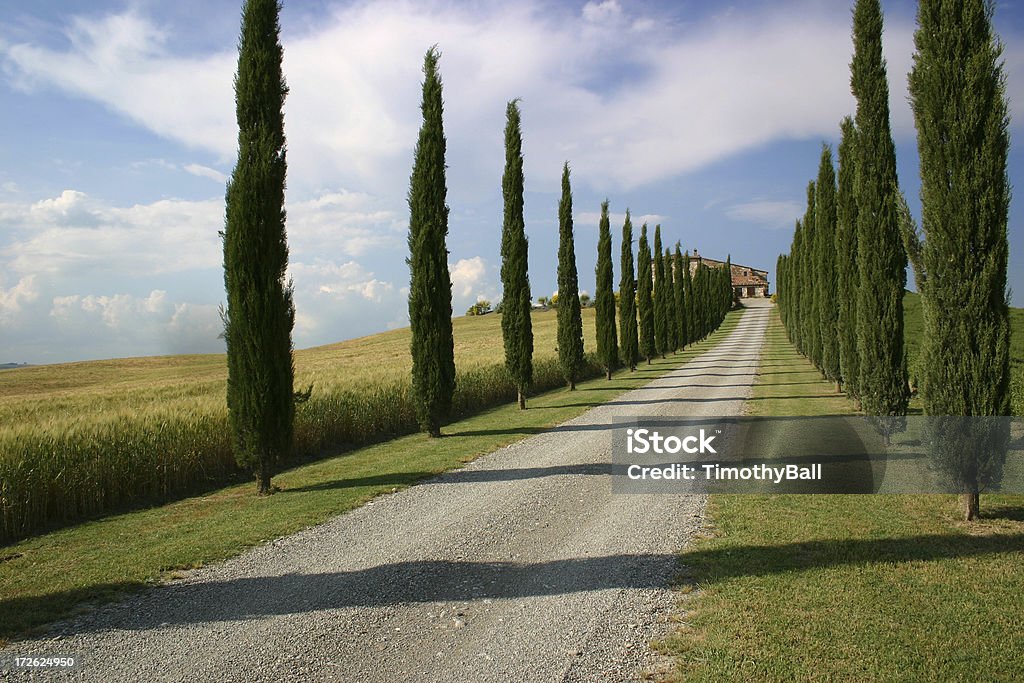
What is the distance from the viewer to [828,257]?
19.1m

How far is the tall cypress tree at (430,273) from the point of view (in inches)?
579

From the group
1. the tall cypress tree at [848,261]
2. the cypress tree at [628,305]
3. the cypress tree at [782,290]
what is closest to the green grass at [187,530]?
the tall cypress tree at [848,261]

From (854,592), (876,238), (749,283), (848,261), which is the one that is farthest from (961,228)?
(749,283)

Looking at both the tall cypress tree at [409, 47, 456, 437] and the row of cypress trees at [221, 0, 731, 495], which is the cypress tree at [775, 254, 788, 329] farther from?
the tall cypress tree at [409, 47, 456, 437]

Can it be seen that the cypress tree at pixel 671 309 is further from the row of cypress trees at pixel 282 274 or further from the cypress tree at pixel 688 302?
the row of cypress trees at pixel 282 274

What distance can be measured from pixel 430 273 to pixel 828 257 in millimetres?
12315

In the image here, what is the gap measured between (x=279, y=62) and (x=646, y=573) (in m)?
9.48

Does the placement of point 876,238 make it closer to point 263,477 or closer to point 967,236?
point 967,236

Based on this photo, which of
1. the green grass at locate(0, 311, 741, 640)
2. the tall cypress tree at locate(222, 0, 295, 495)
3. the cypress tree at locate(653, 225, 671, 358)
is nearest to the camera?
the green grass at locate(0, 311, 741, 640)

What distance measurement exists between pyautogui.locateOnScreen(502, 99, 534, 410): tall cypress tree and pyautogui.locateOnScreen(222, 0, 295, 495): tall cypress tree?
34.7 ft

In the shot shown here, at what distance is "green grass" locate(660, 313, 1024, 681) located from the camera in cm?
416

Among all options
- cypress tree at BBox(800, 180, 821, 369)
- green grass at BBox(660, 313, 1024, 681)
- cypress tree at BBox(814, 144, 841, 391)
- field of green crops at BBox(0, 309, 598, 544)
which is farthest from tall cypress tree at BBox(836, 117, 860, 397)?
field of green crops at BBox(0, 309, 598, 544)

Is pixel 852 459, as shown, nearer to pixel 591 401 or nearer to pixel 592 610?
pixel 592 610

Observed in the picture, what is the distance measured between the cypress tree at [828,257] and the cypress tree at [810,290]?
13.8 feet
